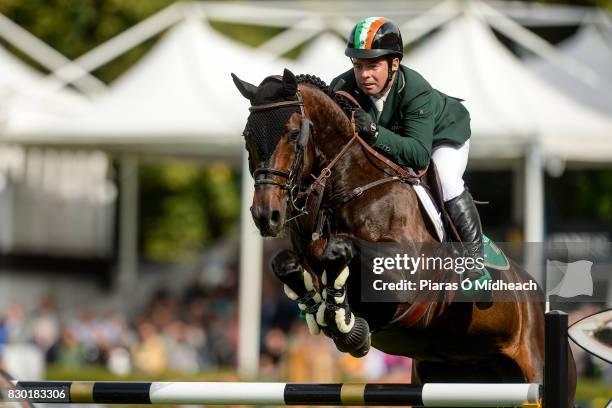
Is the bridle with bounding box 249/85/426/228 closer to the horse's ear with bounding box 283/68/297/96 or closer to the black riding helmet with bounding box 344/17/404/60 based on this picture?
the horse's ear with bounding box 283/68/297/96

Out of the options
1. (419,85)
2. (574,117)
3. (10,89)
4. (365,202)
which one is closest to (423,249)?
(365,202)

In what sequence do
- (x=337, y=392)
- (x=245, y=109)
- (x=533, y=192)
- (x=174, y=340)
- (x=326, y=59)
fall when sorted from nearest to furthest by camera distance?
1. (x=337, y=392)
2. (x=533, y=192)
3. (x=245, y=109)
4. (x=174, y=340)
5. (x=326, y=59)

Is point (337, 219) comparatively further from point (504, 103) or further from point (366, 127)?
point (504, 103)

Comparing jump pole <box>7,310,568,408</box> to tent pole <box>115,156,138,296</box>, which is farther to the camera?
tent pole <box>115,156,138,296</box>

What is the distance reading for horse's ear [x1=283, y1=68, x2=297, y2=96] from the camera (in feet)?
16.7

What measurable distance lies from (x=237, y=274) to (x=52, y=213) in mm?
3284

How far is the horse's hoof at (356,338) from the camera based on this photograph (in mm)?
4957

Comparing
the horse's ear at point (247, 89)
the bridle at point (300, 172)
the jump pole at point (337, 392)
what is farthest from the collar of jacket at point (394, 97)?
the jump pole at point (337, 392)

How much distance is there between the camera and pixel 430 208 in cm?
550

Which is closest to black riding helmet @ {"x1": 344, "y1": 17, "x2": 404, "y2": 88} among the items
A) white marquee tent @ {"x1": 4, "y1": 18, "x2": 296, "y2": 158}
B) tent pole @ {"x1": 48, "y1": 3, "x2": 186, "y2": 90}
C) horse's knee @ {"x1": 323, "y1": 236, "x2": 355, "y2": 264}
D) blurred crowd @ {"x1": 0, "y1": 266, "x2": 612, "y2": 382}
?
horse's knee @ {"x1": 323, "y1": 236, "x2": 355, "y2": 264}

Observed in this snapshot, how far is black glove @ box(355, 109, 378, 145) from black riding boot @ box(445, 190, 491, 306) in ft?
1.82

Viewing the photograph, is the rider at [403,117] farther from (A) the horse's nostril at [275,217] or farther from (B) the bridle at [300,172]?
(A) the horse's nostril at [275,217]

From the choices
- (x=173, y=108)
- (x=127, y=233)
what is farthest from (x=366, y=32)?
(x=127, y=233)

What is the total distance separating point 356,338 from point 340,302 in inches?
6.7
